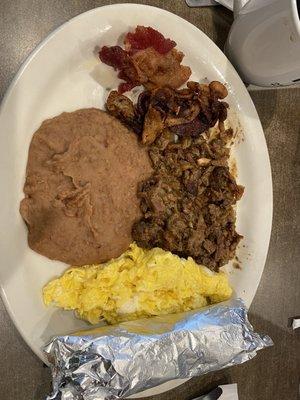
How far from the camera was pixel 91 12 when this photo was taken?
4.10ft

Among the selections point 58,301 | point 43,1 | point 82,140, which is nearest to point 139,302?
point 58,301

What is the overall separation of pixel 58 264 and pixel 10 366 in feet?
1.02

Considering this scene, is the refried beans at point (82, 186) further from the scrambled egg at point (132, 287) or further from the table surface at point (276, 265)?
the table surface at point (276, 265)

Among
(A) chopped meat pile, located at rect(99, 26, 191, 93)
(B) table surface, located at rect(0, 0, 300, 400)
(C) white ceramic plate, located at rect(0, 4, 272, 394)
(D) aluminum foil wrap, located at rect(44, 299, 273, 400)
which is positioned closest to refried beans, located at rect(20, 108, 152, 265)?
(C) white ceramic plate, located at rect(0, 4, 272, 394)

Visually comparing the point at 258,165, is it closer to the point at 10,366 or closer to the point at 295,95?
the point at 295,95

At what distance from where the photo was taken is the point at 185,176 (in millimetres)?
1371

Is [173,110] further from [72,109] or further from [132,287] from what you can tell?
[132,287]

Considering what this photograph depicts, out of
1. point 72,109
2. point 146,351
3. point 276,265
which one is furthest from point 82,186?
point 276,265

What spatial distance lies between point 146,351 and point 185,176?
0.50m

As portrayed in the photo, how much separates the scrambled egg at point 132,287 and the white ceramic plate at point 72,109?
0.05 metres

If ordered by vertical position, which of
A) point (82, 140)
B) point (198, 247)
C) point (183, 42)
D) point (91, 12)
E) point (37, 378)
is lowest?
point (37, 378)

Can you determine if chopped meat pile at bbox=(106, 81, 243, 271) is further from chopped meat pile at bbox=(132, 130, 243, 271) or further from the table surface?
the table surface

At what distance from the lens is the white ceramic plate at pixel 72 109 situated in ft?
3.90

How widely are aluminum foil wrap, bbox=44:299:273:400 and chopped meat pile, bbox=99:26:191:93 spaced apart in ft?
2.19
